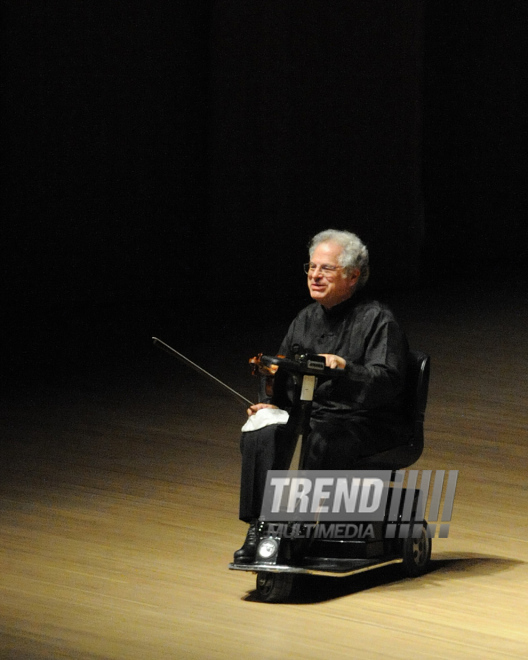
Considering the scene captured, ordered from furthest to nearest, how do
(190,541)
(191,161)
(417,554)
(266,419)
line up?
(191,161) → (190,541) → (417,554) → (266,419)

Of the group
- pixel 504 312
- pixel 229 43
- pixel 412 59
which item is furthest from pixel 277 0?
pixel 504 312

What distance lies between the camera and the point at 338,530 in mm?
3994

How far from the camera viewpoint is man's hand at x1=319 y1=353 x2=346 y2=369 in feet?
12.4

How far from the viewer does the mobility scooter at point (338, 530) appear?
3795 millimetres

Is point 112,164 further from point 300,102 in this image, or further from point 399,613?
point 399,613

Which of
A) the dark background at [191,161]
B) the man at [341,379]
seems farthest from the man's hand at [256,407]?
the dark background at [191,161]

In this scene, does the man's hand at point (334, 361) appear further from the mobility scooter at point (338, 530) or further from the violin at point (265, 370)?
the violin at point (265, 370)

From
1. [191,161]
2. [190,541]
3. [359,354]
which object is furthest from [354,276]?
[191,161]

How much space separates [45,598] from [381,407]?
4.06ft

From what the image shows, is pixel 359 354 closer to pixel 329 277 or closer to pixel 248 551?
pixel 329 277

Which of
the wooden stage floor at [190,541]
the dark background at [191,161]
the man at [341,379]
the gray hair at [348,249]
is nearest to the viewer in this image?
the wooden stage floor at [190,541]

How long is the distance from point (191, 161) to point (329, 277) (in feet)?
22.2

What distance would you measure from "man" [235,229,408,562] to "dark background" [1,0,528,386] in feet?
13.2

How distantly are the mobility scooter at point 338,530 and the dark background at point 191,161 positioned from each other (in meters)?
4.10
